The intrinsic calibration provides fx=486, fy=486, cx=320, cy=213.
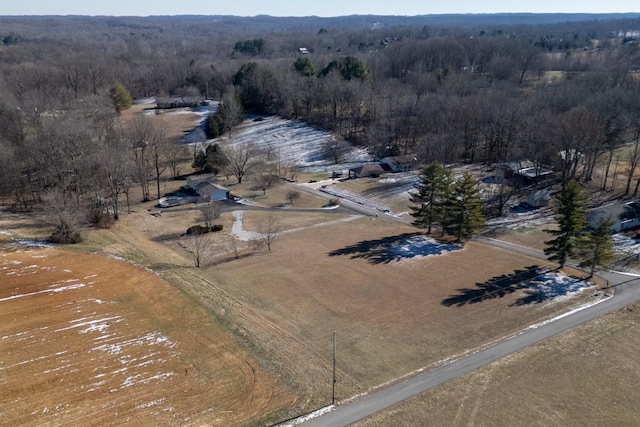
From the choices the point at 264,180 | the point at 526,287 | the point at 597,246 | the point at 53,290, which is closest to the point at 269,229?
Answer: the point at 53,290

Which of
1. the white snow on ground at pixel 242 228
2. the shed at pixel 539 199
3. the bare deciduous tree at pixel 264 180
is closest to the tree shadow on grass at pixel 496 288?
the shed at pixel 539 199

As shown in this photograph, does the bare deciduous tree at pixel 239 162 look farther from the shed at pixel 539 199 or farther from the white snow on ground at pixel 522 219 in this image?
the shed at pixel 539 199

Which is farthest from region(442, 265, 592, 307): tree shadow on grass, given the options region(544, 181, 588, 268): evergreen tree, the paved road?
the paved road

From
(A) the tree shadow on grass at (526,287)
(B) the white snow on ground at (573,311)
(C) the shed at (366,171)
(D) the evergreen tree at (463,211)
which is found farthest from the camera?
(C) the shed at (366,171)

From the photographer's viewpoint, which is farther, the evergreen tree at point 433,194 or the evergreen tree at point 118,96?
the evergreen tree at point 118,96

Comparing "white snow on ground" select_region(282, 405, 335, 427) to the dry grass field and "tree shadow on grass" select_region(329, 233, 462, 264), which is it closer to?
the dry grass field
